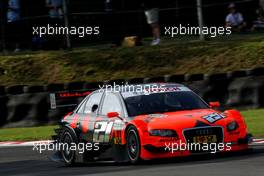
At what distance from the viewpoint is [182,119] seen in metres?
10.5

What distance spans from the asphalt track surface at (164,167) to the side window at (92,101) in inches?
30.6

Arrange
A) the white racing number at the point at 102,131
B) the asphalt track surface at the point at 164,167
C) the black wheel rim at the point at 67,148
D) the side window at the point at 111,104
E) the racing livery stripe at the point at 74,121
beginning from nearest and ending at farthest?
the asphalt track surface at the point at 164,167, the white racing number at the point at 102,131, the side window at the point at 111,104, the black wheel rim at the point at 67,148, the racing livery stripe at the point at 74,121

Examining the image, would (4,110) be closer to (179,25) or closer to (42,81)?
(42,81)

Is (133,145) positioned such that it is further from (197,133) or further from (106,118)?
(106,118)

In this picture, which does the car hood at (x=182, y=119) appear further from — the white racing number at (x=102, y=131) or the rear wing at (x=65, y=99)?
the rear wing at (x=65, y=99)

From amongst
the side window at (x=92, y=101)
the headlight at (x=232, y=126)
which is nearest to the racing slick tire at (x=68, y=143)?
the side window at (x=92, y=101)

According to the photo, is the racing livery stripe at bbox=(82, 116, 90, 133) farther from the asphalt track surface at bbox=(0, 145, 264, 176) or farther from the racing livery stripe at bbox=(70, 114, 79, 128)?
the asphalt track surface at bbox=(0, 145, 264, 176)

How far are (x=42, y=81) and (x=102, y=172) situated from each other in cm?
1143

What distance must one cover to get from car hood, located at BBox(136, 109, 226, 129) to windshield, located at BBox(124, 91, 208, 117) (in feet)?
0.85

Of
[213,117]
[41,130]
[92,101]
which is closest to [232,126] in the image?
[213,117]

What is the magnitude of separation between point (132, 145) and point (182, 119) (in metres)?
0.70

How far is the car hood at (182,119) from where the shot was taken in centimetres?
→ 1027

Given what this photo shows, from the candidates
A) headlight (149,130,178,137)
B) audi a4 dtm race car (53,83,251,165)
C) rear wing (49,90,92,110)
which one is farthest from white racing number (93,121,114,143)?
rear wing (49,90,92,110)

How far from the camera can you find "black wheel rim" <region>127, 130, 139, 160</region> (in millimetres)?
10336
